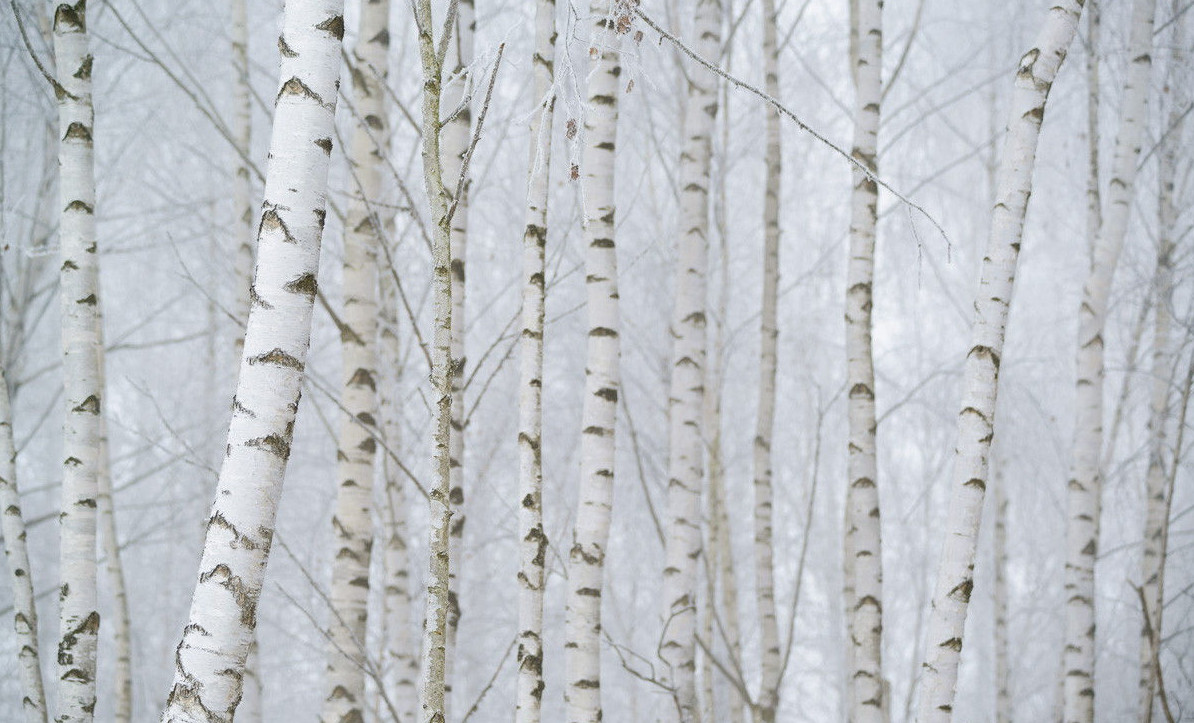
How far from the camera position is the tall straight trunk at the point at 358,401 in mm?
3643

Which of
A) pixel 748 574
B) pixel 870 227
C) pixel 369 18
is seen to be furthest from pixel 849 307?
pixel 748 574

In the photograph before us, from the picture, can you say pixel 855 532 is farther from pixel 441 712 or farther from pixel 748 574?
pixel 748 574

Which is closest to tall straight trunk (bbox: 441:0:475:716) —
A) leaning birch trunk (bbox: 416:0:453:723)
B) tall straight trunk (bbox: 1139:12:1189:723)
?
leaning birch trunk (bbox: 416:0:453:723)

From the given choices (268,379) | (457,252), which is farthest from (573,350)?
(268,379)

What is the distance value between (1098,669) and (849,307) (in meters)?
6.30

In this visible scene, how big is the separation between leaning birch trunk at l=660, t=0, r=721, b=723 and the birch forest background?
0.02 meters

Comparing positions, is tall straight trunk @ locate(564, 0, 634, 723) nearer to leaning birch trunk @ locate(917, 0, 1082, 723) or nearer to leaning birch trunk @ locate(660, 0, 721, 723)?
leaning birch trunk @ locate(660, 0, 721, 723)

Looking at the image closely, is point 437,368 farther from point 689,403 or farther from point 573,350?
point 573,350

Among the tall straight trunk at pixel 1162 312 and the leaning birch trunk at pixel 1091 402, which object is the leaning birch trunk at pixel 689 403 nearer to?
the leaning birch trunk at pixel 1091 402

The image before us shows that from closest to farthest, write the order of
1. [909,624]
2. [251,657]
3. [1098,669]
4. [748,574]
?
1. [251,657]
2. [1098,669]
3. [748,574]
4. [909,624]

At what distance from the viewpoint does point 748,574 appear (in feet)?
37.0

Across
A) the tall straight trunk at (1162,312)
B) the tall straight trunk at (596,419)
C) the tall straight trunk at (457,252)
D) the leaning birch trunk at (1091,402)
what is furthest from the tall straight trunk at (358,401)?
the tall straight trunk at (1162,312)

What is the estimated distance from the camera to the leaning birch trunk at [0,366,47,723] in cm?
322

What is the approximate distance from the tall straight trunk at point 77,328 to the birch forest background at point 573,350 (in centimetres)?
1
